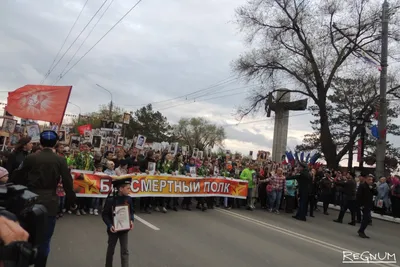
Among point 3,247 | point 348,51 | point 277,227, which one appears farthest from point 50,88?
point 348,51

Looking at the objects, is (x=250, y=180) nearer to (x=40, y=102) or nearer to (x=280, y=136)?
(x=40, y=102)

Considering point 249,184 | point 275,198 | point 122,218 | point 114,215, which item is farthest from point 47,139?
point 275,198

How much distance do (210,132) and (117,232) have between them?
285 feet

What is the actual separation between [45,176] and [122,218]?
123 centimetres

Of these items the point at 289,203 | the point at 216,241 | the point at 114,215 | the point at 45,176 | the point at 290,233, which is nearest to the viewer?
the point at 45,176

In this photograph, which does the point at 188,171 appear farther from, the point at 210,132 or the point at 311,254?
the point at 210,132

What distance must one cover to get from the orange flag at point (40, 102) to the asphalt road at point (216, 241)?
301 cm

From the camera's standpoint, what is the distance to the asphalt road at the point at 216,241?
6.32 m

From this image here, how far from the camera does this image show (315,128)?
151 ft

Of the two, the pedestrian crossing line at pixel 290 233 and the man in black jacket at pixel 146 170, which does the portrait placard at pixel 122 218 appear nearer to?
the pedestrian crossing line at pixel 290 233

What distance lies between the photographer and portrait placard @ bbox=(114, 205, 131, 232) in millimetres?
5032

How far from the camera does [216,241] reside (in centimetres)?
791

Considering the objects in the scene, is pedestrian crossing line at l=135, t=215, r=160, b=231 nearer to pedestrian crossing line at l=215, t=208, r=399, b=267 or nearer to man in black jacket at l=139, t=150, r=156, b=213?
man in black jacket at l=139, t=150, r=156, b=213

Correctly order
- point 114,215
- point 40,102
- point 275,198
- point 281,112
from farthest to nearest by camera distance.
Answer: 1. point 281,112
2. point 275,198
3. point 40,102
4. point 114,215
